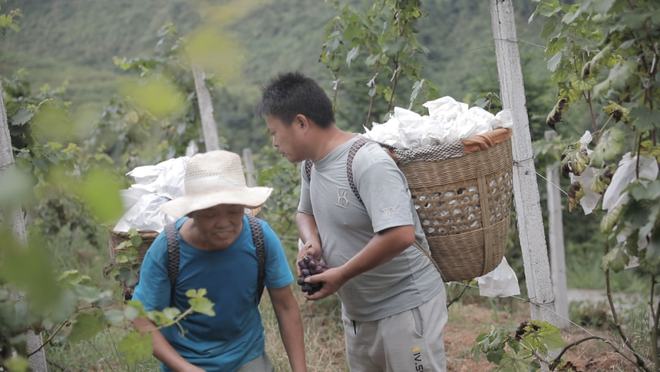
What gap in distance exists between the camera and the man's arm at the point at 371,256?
7.52 ft

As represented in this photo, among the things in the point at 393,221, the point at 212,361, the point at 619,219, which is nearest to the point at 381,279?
the point at 393,221

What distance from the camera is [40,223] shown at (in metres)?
7.06

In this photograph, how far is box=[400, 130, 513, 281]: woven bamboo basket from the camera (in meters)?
2.49

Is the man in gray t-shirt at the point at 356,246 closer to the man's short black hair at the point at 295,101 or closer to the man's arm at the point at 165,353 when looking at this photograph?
the man's short black hair at the point at 295,101

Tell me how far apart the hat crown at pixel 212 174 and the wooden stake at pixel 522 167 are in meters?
1.27

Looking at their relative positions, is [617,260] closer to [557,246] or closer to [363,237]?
[363,237]

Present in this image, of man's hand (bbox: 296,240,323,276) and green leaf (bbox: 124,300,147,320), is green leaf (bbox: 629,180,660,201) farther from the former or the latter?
green leaf (bbox: 124,300,147,320)

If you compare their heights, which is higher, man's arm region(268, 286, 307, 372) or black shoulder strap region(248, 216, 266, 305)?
black shoulder strap region(248, 216, 266, 305)

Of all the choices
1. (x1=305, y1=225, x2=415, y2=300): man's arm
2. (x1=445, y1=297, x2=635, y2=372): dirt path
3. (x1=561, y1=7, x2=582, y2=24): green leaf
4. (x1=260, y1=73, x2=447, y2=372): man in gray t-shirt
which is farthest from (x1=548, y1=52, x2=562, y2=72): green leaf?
(x1=445, y1=297, x2=635, y2=372): dirt path

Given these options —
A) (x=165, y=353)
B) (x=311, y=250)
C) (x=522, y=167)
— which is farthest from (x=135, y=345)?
(x=522, y=167)

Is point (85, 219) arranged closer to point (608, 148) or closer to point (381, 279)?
point (381, 279)

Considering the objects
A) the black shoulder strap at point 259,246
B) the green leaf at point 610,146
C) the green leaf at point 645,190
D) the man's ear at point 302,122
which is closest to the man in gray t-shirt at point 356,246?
the man's ear at point 302,122

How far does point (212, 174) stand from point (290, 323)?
598 millimetres

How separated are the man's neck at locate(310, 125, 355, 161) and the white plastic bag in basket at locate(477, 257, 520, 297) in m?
0.88
